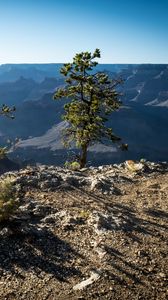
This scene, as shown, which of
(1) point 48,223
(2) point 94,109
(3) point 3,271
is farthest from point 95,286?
(2) point 94,109

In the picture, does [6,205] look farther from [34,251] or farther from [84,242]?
[84,242]

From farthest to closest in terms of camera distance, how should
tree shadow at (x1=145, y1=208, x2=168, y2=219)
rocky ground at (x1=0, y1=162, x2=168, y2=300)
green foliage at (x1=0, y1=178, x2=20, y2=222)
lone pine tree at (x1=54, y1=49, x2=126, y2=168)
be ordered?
lone pine tree at (x1=54, y1=49, x2=126, y2=168)
tree shadow at (x1=145, y1=208, x2=168, y2=219)
green foliage at (x1=0, y1=178, x2=20, y2=222)
rocky ground at (x1=0, y1=162, x2=168, y2=300)

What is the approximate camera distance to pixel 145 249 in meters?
13.3

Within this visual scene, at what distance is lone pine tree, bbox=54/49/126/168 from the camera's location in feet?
107

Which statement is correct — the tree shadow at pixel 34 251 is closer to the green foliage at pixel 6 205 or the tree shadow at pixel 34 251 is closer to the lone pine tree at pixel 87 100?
the green foliage at pixel 6 205

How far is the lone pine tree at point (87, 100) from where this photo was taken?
32.5m

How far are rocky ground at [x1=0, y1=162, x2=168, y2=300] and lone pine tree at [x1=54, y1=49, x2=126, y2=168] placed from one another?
1299cm

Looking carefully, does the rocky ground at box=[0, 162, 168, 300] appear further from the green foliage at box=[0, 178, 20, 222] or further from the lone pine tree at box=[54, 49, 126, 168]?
the lone pine tree at box=[54, 49, 126, 168]

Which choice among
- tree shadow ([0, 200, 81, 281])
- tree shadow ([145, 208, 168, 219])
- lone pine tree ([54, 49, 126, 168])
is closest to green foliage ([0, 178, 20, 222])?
tree shadow ([0, 200, 81, 281])

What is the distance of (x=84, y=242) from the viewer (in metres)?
13.6

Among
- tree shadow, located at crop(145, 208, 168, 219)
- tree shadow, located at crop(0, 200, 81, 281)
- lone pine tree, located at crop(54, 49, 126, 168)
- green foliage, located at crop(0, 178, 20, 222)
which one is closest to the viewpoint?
tree shadow, located at crop(0, 200, 81, 281)

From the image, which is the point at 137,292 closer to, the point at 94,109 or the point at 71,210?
the point at 71,210

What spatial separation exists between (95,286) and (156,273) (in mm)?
2068

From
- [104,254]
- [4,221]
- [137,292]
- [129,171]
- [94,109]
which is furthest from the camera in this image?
[94,109]
